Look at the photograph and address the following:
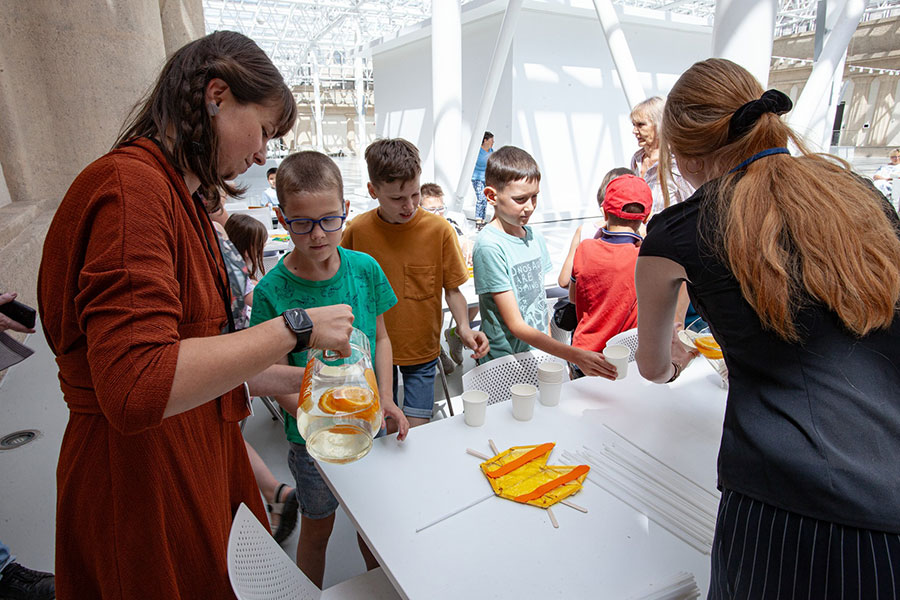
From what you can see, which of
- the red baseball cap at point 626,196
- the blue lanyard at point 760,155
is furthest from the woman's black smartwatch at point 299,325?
the red baseball cap at point 626,196

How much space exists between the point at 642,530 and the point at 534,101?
10.8m

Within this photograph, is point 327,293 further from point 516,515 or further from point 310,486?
point 516,515

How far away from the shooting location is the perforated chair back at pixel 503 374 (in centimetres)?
200

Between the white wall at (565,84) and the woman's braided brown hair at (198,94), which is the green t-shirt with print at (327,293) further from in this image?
the white wall at (565,84)

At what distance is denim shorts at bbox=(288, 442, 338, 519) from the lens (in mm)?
1647

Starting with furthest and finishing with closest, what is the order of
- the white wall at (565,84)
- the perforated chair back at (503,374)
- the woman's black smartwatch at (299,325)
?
the white wall at (565,84) < the perforated chair back at (503,374) < the woman's black smartwatch at (299,325)

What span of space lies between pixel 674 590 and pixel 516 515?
0.35 meters

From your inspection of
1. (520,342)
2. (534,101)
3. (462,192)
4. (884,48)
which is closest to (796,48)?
(884,48)

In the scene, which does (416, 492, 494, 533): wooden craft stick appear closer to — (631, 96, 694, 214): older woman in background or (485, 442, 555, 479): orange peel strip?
(485, 442, 555, 479): orange peel strip

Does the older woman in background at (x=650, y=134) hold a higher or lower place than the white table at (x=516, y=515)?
higher

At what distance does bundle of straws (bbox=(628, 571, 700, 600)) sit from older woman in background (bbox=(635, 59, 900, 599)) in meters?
0.08

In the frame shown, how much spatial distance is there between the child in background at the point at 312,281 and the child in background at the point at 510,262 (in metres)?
0.59

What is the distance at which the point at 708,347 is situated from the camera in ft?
5.62

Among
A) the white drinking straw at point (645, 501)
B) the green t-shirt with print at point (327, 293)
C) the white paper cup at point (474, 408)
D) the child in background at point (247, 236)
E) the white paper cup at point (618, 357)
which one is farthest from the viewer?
the child in background at point (247, 236)
